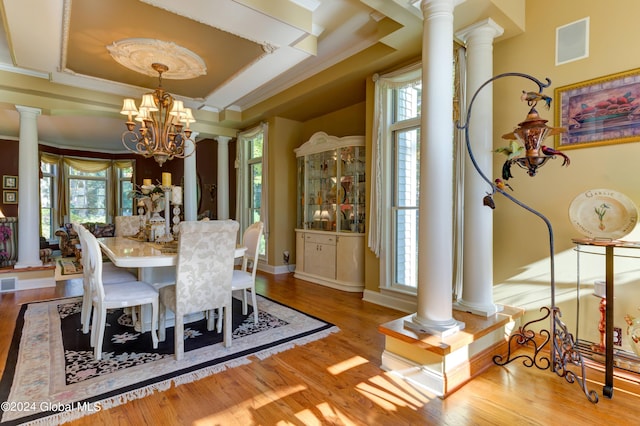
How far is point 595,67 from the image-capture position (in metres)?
2.49

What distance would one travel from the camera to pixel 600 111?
246cm

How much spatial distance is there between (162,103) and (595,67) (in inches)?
163

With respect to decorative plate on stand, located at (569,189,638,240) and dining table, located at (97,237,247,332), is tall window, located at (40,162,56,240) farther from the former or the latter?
decorative plate on stand, located at (569,189,638,240)

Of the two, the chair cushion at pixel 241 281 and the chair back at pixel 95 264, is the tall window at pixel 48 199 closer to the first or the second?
the chair back at pixel 95 264

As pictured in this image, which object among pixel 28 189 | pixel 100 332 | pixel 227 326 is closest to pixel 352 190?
pixel 227 326

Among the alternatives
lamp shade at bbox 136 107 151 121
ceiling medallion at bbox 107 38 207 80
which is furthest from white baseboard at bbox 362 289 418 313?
ceiling medallion at bbox 107 38 207 80

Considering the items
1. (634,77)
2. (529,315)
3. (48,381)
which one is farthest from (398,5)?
(48,381)

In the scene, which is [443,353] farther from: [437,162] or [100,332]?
[100,332]

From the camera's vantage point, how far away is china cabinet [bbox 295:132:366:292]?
455 centimetres

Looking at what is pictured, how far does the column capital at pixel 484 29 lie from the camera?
264 cm

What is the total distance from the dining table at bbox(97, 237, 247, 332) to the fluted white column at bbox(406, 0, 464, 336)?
1583mm

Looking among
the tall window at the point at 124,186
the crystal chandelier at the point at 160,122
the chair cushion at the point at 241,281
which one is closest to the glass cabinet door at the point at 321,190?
the chair cushion at the point at 241,281

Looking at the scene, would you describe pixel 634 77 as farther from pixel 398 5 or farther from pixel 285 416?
pixel 285 416

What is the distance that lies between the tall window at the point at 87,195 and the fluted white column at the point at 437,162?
1067 centimetres
